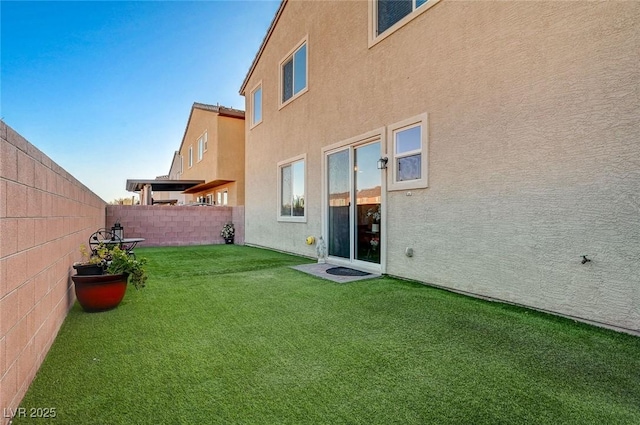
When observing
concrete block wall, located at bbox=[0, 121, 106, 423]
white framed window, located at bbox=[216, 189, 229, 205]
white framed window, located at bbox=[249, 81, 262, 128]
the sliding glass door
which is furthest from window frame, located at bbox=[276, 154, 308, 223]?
white framed window, located at bbox=[216, 189, 229, 205]

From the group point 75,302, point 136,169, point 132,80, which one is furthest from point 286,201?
point 136,169

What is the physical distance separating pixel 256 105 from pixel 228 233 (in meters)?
5.07

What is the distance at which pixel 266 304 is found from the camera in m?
3.82

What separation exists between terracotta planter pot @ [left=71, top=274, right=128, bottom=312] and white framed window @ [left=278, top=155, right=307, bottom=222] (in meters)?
4.66

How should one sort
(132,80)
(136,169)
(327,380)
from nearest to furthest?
1. (327,380)
2. (132,80)
3. (136,169)

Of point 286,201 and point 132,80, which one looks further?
point 132,80

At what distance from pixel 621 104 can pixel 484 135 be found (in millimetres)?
1271

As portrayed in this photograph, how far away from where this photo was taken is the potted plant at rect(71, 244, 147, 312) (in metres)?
3.44

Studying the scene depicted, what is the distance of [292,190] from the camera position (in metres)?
8.59

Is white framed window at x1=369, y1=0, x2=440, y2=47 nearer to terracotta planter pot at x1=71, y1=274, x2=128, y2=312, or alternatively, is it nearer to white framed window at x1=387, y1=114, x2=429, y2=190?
white framed window at x1=387, y1=114, x2=429, y2=190

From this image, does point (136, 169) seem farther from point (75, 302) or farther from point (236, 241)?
point (75, 302)

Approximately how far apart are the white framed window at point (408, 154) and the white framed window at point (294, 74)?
12.2ft

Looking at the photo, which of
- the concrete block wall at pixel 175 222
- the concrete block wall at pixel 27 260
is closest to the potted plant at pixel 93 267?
the concrete block wall at pixel 27 260

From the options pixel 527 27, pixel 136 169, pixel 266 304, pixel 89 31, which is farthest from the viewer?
pixel 136 169
